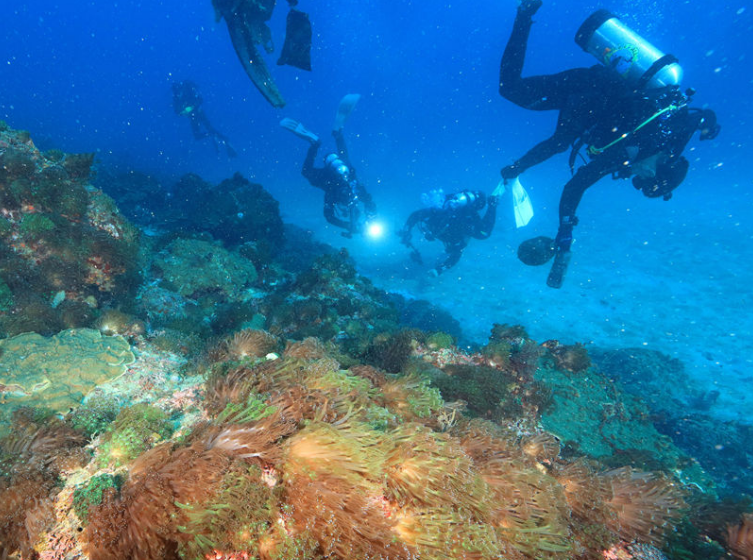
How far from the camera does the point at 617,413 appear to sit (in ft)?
16.3

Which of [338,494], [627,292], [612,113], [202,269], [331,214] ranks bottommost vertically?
[338,494]

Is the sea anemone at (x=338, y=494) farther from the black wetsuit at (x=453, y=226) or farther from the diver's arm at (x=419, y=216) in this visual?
the diver's arm at (x=419, y=216)

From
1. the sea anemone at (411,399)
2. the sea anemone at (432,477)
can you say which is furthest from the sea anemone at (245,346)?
the sea anemone at (432,477)

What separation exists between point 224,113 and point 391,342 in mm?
139377

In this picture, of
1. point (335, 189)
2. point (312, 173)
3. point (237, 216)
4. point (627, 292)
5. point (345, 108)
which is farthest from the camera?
point (345, 108)

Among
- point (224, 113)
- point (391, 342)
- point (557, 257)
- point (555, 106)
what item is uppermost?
point (224, 113)

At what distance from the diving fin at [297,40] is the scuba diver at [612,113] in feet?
17.0

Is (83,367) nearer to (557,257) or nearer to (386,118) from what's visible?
(557,257)

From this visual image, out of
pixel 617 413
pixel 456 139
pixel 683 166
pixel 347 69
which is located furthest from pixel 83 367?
pixel 456 139

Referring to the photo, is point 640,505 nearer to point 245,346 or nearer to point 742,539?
point 742,539

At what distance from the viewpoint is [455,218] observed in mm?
14195

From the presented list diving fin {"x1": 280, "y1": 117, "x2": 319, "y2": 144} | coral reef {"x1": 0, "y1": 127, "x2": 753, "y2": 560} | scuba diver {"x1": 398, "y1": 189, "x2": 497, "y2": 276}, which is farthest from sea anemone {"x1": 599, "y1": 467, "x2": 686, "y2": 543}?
diving fin {"x1": 280, "y1": 117, "x2": 319, "y2": 144}

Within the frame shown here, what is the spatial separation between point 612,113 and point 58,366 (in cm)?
1023

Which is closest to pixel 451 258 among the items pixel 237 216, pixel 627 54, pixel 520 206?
pixel 520 206
